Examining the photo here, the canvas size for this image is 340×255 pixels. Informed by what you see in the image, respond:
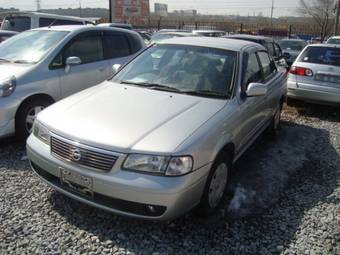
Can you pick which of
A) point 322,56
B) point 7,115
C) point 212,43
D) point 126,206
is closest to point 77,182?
point 126,206

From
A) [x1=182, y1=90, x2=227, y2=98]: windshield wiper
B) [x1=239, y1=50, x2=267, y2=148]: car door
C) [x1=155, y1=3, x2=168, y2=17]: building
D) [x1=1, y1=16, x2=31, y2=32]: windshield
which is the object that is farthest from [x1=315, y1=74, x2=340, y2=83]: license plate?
[x1=155, y1=3, x2=168, y2=17]: building

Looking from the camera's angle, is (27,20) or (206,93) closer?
(206,93)

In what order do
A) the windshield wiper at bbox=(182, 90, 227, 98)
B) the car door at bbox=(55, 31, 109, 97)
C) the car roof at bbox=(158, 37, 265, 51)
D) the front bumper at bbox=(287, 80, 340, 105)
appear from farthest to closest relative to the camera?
the front bumper at bbox=(287, 80, 340, 105)
the car door at bbox=(55, 31, 109, 97)
the car roof at bbox=(158, 37, 265, 51)
the windshield wiper at bbox=(182, 90, 227, 98)

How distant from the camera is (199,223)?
345 cm

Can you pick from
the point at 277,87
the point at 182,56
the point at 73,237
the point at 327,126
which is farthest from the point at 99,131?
the point at 327,126

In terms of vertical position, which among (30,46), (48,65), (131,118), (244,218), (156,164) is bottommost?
(244,218)

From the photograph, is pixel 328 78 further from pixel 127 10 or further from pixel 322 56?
pixel 127 10

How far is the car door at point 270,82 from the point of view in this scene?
5152mm

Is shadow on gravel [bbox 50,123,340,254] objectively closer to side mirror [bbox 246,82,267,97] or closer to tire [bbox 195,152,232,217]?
tire [bbox 195,152,232,217]

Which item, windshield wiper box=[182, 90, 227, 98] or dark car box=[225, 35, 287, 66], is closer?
windshield wiper box=[182, 90, 227, 98]

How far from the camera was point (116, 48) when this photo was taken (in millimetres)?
6781

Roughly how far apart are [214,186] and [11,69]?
3.52m

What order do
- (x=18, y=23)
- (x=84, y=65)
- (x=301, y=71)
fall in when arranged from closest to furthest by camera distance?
(x=84, y=65) → (x=301, y=71) → (x=18, y=23)

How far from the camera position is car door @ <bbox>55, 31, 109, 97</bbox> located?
572cm
